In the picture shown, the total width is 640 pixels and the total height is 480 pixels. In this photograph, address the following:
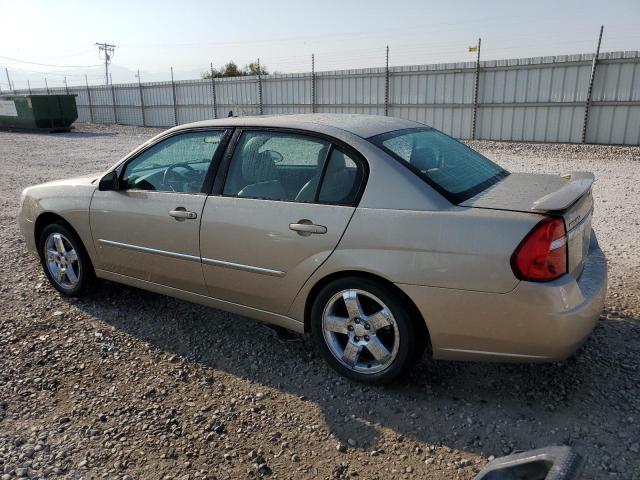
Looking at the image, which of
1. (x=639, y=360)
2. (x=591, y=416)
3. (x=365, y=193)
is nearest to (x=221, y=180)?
(x=365, y=193)

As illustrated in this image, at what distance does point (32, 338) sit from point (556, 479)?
3.80m

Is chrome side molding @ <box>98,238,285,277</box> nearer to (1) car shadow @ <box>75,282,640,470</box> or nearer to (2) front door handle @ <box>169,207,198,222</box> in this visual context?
(2) front door handle @ <box>169,207,198,222</box>

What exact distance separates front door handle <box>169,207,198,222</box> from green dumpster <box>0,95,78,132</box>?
2774 cm

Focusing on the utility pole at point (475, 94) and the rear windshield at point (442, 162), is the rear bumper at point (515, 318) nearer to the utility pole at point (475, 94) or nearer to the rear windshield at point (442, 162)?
the rear windshield at point (442, 162)

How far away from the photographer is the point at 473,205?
9.19 ft

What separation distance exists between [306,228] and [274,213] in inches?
10.3

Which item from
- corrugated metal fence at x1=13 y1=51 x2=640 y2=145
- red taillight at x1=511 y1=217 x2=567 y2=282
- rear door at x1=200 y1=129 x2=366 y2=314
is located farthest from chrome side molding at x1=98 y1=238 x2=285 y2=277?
corrugated metal fence at x1=13 y1=51 x2=640 y2=145

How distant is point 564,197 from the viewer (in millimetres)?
2764

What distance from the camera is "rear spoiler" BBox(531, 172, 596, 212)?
8.53 feet

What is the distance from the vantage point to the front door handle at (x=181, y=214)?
11.8 feet

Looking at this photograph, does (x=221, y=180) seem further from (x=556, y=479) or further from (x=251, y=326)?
(x=556, y=479)

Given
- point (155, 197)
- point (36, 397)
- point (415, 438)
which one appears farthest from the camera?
point (155, 197)

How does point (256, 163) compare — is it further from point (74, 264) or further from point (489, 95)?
point (489, 95)

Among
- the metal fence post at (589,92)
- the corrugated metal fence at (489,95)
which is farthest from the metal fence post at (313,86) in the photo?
the metal fence post at (589,92)
